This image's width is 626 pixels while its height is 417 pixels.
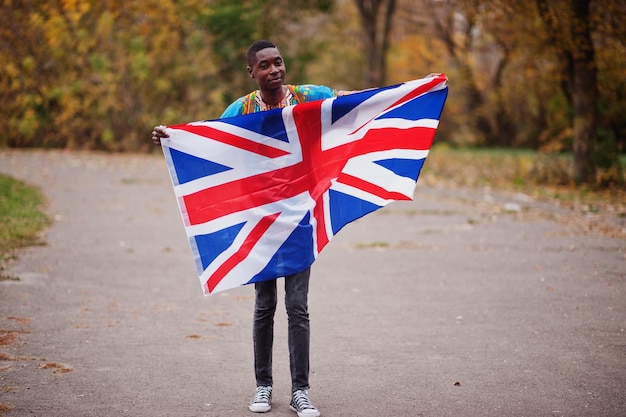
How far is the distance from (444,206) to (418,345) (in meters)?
9.51

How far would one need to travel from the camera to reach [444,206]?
621 inches

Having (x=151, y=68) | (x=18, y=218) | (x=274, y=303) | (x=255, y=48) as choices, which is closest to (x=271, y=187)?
(x=274, y=303)

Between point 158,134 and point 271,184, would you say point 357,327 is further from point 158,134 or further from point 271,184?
Answer: point 158,134

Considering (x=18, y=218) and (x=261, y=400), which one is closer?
(x=261, y=400)

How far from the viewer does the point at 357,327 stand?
7133mm

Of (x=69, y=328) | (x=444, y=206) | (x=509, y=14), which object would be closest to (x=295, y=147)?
(x=69, y=328)

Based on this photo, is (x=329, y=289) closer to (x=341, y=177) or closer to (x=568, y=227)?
(x=341, y=177)

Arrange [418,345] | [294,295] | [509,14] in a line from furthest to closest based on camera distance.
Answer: [509,14]
[418,345]
[294,295]

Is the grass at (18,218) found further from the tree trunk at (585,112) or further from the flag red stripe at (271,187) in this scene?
the tree trunk at (585,112)

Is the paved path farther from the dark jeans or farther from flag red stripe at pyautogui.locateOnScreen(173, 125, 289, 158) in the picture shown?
flag red stripe at pyautogui.locateOnScreen(173, 125, 289, 158)

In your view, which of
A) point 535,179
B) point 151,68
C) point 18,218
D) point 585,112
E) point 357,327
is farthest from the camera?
point 151,68

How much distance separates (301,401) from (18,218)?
9.27 meters

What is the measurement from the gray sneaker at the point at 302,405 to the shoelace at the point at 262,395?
0.54 feet

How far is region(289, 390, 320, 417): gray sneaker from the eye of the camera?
15.7 feet
